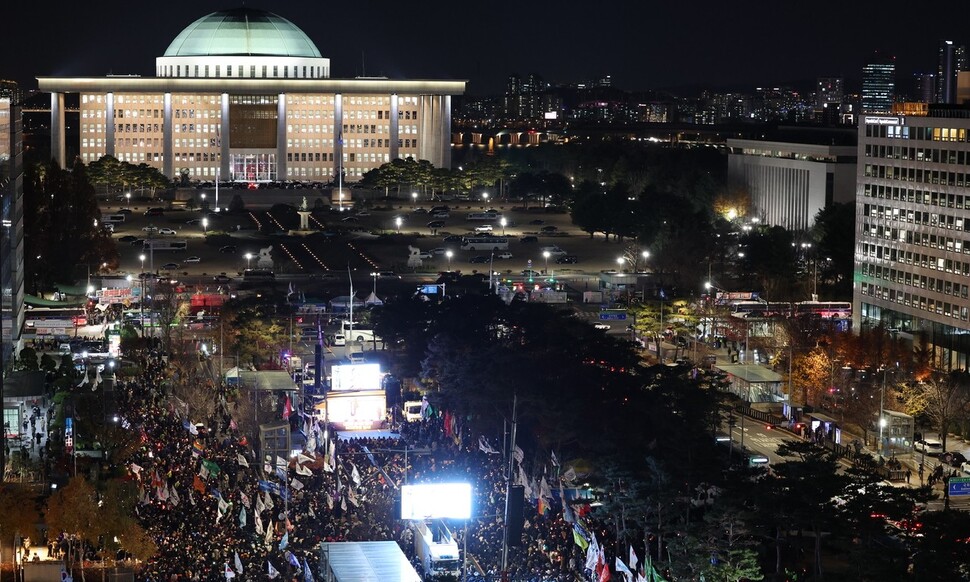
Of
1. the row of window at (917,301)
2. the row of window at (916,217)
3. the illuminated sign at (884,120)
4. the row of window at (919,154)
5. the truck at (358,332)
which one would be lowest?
the truck at (358,332)

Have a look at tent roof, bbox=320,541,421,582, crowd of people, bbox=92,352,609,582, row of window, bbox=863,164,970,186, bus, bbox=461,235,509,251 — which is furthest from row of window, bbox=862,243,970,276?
tent roof, bbox=320,541,421,582

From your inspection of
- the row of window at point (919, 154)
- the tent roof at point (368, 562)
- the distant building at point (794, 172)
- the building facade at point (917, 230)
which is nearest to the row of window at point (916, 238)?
the building facade at point (917, 230)

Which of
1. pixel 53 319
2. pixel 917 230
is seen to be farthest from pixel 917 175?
pixel 53 319

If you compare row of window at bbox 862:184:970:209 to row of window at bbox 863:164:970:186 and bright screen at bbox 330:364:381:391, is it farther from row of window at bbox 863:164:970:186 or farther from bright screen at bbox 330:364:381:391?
bright screen at bbox 330:364:381:391

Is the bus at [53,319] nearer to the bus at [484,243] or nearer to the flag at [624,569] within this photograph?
the bus at [484,243]

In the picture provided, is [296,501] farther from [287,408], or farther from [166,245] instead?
[166,245]

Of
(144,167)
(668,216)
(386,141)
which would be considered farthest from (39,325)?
(386,141)
